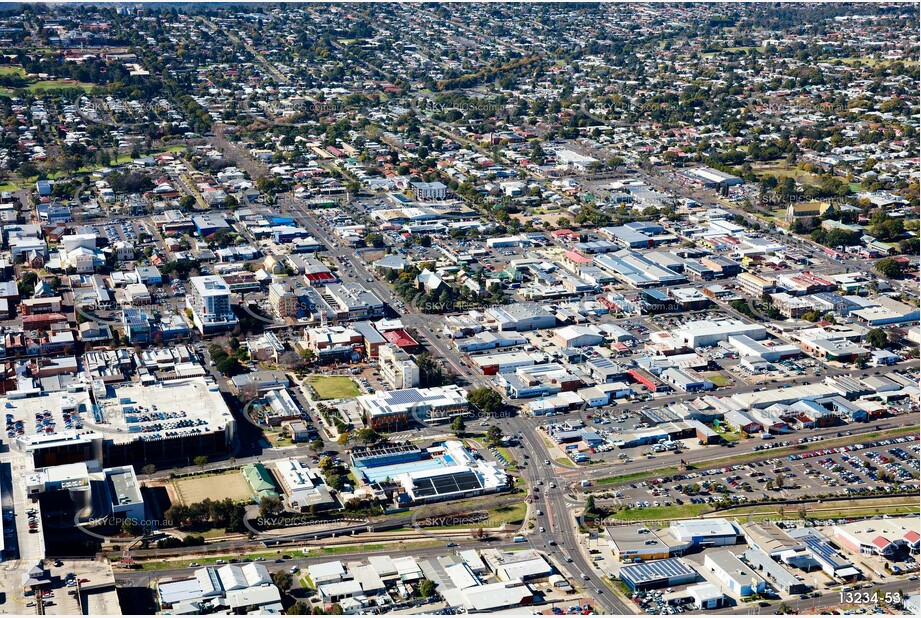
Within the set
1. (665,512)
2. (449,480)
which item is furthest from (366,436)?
(665,512)

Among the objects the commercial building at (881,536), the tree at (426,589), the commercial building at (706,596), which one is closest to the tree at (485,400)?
the tree at (426,589)

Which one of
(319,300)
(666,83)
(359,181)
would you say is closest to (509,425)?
(319,300)

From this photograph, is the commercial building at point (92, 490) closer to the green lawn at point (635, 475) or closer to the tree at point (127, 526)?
the tree at point (127, 526)

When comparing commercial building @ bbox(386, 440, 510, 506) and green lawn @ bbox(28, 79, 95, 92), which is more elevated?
green lawn @ bbox(28, 79, 95, 92)

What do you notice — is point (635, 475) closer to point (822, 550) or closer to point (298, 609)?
point (822, 550)

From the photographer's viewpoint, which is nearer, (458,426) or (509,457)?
(509,457)

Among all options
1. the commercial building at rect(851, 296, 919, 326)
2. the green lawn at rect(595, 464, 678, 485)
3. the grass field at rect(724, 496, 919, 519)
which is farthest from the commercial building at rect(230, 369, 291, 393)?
the commercial building at rect(851, 296, 919, 326)

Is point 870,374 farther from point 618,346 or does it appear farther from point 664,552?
point 664,552

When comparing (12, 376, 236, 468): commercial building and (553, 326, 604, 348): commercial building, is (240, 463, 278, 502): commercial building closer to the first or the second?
(12, 376, 236, 468): commercial building
